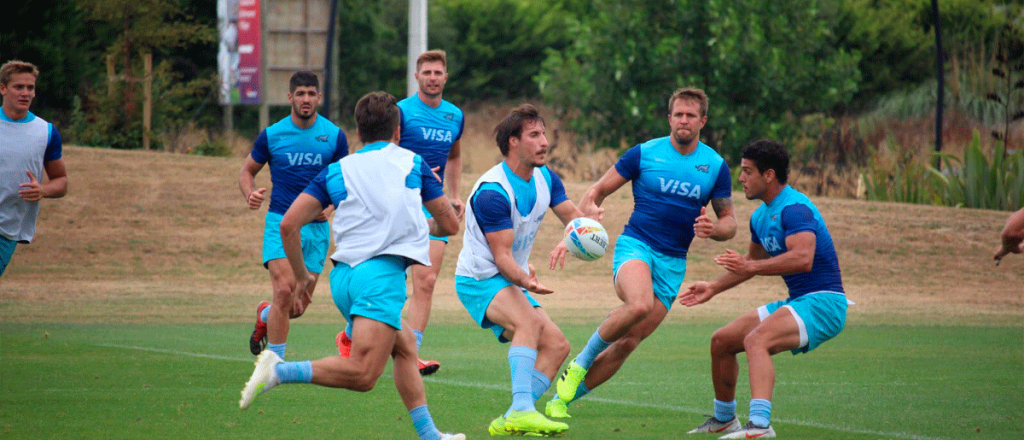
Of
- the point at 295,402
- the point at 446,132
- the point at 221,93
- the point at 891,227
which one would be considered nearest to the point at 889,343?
the point at 446,132

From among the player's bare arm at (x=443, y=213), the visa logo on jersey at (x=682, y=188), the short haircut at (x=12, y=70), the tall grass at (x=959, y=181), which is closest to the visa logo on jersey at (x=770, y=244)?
the visa logo on jersey at (x=682, y=188)

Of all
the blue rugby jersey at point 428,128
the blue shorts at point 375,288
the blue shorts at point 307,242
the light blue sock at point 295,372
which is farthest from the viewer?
the blue rugby jersey at point 428,128

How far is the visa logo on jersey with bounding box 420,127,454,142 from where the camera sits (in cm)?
1059

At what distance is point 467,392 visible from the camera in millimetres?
9305

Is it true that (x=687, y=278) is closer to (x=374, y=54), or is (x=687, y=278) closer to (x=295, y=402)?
(x=295, y=402)

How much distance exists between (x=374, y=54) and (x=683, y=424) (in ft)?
118

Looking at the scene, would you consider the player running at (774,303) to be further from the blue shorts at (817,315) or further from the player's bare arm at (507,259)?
the player's bare arm at (507,259)

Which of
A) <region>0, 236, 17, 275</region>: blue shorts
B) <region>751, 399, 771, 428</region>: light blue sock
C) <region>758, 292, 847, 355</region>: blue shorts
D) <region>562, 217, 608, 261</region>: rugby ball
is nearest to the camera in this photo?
<region>751, 399, 771, 428</region>: light blue sock

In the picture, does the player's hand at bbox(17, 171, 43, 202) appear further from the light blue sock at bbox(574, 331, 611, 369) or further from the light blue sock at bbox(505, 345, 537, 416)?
the light blue sock at bbox(574, 331, 611, 369)

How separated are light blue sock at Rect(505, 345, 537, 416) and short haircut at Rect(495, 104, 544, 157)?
49.7 inches

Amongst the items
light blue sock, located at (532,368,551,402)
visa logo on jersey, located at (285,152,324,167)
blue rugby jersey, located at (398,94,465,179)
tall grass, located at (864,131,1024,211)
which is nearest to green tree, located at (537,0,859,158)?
tall grass, located at (864,131,1024,211)

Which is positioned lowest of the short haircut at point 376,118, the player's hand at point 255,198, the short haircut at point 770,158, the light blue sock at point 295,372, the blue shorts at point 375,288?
the light blue sock at point 295,372

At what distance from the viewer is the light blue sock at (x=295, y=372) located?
6.25 metres

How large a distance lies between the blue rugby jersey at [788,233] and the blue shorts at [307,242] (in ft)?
12.7
